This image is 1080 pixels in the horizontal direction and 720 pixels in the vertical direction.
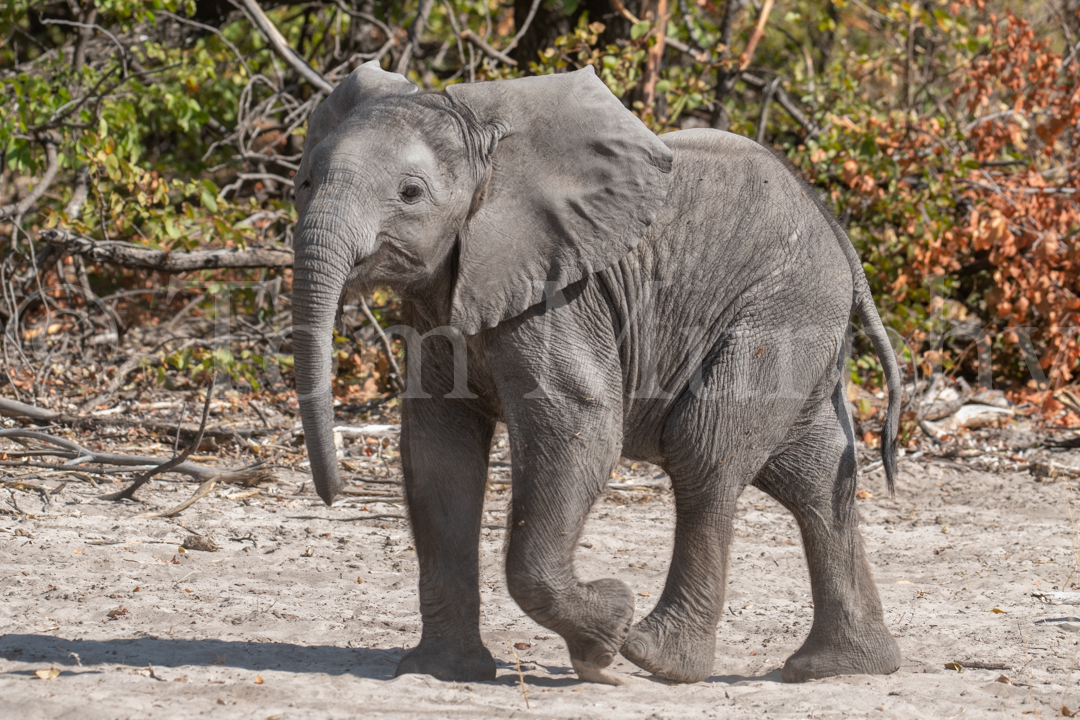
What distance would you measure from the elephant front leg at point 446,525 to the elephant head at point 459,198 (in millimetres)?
454

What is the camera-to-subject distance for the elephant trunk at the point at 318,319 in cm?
331

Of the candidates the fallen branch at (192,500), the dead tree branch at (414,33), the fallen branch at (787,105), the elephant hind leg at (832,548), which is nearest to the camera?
the elephant hind leg at (832,548)

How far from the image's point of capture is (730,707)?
12.4 feet

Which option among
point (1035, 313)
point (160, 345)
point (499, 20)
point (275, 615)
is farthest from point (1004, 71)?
point (275, 615)

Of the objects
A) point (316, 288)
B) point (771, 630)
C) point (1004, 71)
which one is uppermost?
point (1004, 71)

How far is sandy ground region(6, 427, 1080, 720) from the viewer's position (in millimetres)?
3703

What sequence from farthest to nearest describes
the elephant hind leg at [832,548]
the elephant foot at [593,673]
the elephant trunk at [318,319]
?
the elephant hind leg at [832,548] < the elephant foot at [593,673] < the elephant trunk at [318,319]

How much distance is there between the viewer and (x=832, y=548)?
4.30 metres

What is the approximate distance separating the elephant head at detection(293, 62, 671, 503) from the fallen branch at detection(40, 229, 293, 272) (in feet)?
13.5

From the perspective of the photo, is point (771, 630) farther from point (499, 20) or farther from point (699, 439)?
point (499, 20)

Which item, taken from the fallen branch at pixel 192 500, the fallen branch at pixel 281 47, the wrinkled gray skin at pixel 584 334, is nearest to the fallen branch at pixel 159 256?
the fallen branch at pixel 281 47

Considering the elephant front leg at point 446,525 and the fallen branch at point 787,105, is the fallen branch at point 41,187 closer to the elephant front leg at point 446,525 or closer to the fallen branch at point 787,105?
the elephant front leg at point 446,525

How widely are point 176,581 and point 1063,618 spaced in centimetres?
381

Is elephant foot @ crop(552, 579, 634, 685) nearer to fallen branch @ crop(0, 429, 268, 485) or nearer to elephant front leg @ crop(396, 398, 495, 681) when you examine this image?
elephant front leg @ crop(396, 398, 495, 681)
